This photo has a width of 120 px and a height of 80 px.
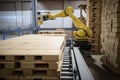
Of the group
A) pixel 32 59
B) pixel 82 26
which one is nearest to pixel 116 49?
pixel 82 26

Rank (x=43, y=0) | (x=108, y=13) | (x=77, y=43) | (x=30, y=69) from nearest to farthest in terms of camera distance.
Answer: (x=30, y=69) < (x=108, y=13) < (x=77, y=43) < (x=43, y=0)

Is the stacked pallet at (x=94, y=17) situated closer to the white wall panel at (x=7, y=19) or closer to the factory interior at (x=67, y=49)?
the factory interior at (x=67, y=49)

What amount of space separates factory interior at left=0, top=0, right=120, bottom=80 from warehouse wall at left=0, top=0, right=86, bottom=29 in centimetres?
10

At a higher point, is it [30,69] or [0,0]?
[0,0]

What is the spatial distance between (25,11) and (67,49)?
12.2 m

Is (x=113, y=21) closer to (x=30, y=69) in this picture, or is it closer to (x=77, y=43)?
(x=77, y=43)

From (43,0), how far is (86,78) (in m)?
15.9

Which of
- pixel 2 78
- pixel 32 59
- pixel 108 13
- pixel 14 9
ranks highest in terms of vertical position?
pixel 14 9

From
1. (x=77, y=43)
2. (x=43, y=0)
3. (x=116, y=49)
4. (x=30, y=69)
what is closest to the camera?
(x=30, y=69)

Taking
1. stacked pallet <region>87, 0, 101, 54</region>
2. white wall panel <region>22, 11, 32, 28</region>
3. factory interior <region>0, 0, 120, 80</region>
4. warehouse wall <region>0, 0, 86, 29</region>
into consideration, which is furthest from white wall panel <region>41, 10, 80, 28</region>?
stacked pallet <region>87, 0, 101, 54</region>

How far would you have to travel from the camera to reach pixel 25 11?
60.4 feet

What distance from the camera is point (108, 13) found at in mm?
7078

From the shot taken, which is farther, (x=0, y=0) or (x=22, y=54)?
(x=0, y=0)

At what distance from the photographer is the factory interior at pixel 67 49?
2.74m
